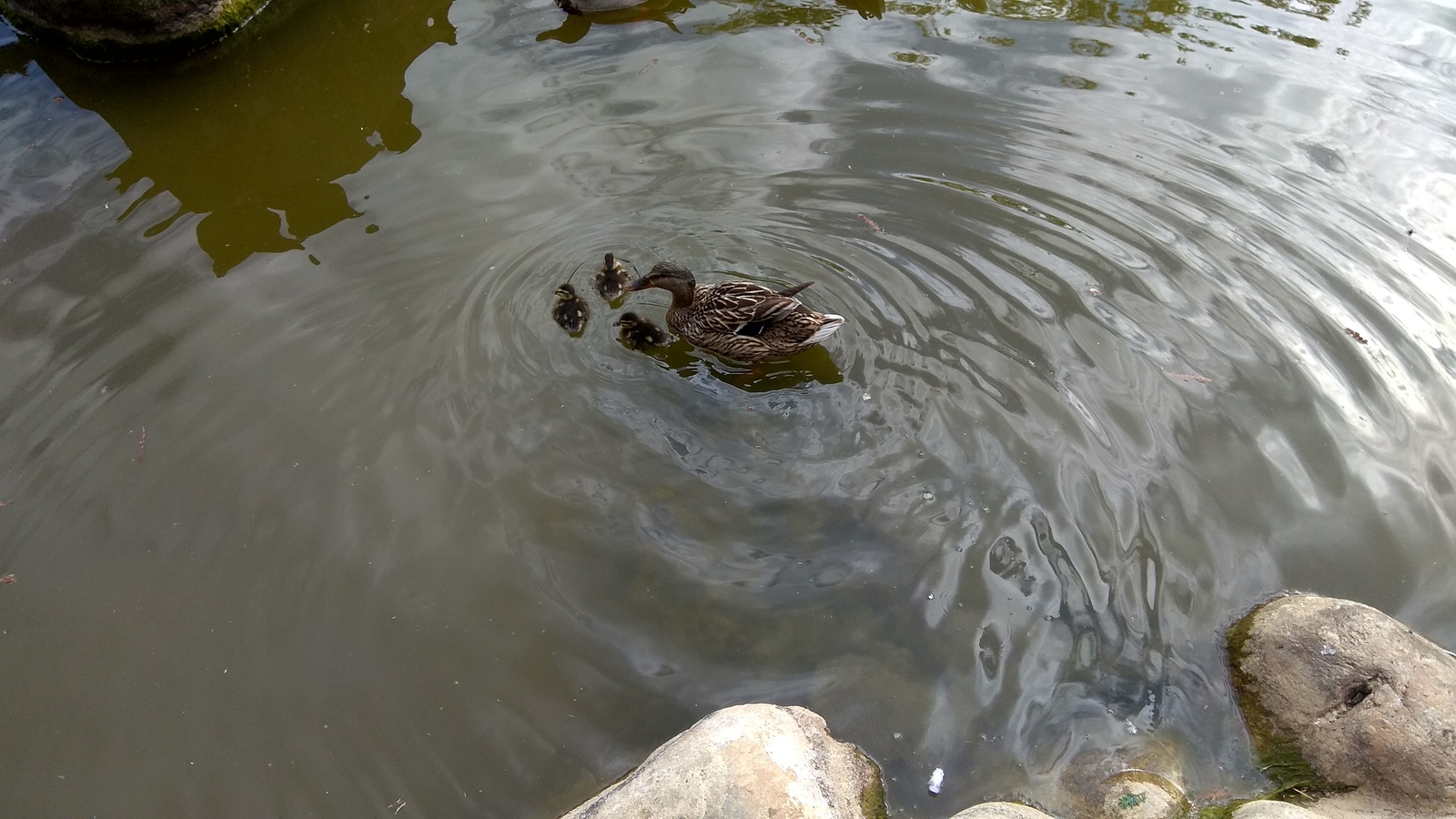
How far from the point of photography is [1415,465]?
5305 mm

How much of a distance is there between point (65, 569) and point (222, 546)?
822 mm

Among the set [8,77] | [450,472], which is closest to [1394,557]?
[450,472]

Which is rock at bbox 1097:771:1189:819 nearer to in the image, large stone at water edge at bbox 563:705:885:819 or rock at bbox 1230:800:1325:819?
rock at bbox 1230:800:1325:819

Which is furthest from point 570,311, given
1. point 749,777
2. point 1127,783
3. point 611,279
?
point 1127,783

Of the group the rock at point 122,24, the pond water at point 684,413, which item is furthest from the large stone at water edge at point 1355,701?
the rock at point 122,24

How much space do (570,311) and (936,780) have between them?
362cm

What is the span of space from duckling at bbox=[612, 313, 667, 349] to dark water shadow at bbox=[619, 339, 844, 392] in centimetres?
7

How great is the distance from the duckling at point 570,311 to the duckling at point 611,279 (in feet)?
0.72

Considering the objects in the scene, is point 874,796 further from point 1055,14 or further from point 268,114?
point 1055,14

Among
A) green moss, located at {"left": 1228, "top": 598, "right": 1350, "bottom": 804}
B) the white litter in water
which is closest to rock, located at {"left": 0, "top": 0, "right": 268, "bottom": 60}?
the white litter in water

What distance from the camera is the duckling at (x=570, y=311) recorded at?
5879 mm

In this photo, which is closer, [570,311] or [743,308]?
[743,308]

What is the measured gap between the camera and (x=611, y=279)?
6.05 metres

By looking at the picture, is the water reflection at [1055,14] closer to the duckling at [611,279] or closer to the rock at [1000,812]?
the duckling at [611,279]
